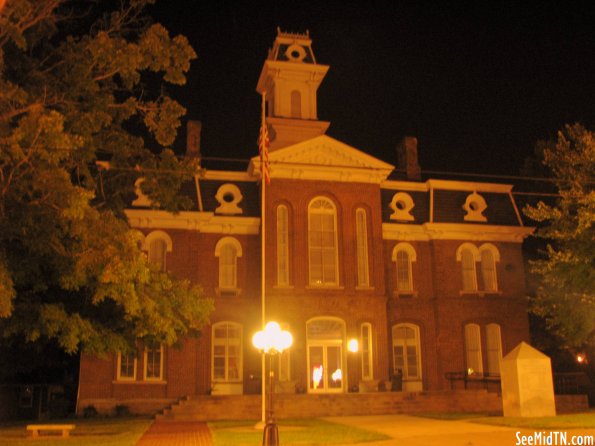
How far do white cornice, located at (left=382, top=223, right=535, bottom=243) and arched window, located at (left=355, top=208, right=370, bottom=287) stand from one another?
148 cm

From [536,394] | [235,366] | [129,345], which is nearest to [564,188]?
[536,394]

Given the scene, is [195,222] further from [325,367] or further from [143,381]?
[325,367]

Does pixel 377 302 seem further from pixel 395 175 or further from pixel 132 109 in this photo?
pixel 132 109

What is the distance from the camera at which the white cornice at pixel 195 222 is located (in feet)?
99.0

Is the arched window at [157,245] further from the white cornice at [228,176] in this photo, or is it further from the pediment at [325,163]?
the pediment at [325,163]

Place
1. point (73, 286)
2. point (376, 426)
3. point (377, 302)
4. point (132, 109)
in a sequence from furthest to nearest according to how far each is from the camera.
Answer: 1. point (377, 302)
2. point (376, 426)
3. point (132, 109)
4. point (73, 286)

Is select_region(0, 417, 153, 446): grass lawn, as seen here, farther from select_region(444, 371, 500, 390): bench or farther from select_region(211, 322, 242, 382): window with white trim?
select_region(444, 371, 500, 390): bench

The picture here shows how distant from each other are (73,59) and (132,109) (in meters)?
2.14

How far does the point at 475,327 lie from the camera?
106 feet

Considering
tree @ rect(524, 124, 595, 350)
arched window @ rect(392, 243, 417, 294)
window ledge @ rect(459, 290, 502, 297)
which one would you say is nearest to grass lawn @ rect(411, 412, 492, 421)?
tree @ rect(524, 124, 595, 350)

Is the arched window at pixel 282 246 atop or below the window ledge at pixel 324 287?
atop

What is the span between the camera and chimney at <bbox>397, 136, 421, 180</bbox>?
36969mm

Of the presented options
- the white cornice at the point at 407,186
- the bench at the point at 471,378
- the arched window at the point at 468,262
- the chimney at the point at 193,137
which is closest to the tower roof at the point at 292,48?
the chimney at the point at 193,137

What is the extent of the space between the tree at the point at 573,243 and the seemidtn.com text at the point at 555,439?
32.1ft
